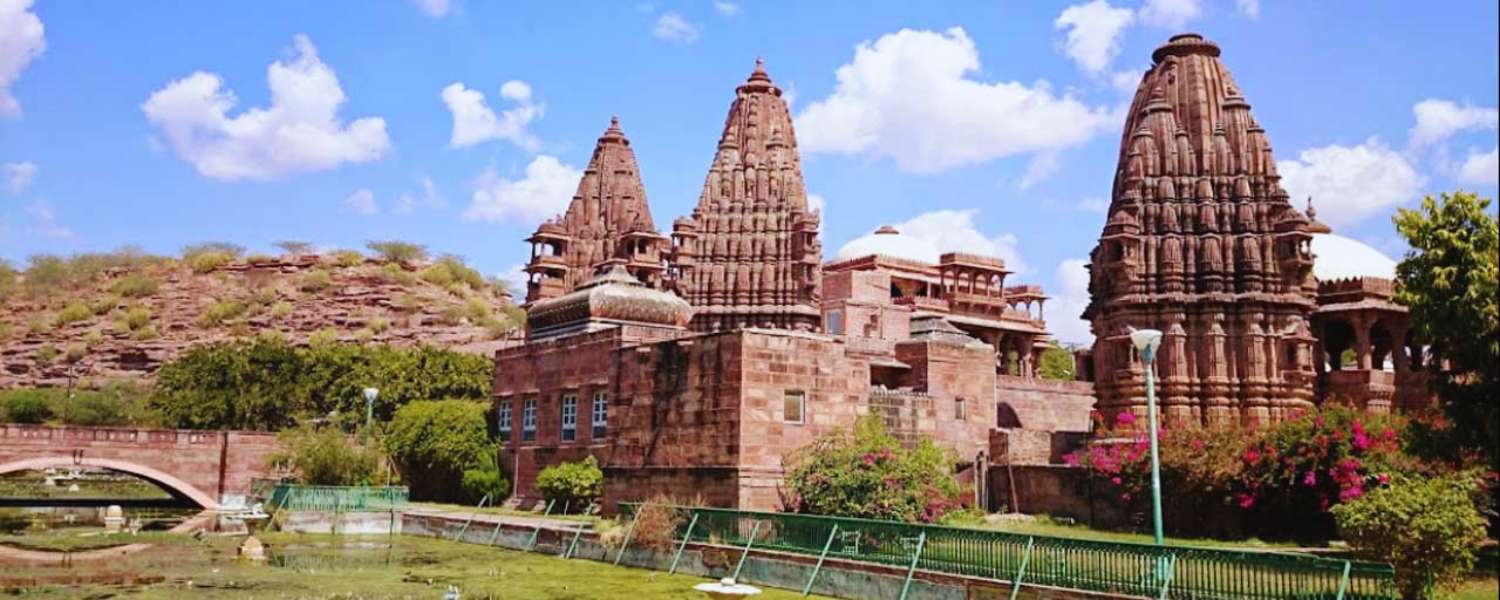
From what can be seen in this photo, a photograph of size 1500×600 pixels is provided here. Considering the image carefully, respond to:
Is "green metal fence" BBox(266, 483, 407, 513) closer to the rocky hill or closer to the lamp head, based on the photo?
the lamp head

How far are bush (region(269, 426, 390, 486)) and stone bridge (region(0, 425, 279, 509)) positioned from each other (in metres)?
4.75

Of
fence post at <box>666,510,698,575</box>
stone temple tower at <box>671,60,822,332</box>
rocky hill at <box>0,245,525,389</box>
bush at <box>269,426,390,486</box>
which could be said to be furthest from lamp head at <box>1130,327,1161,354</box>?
rocky hill at <box>0,245,525,389</box>

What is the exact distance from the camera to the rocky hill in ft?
247

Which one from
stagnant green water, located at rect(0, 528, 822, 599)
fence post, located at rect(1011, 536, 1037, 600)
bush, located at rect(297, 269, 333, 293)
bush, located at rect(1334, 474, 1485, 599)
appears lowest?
stagnant green water, located at rect(0, 528, 822, 599)

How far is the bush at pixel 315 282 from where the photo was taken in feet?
283

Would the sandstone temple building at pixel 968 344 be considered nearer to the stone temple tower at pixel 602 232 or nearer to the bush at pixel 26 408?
the stone temple tower at pixel 602 232

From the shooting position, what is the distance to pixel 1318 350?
112 feet

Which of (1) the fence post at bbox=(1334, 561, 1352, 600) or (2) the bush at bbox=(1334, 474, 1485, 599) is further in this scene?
(2) the bush at bbox=(1334, 474, 1485, 599)

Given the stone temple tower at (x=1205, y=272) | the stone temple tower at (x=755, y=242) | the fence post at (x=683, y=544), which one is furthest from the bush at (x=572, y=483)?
the stone temple tower at (x=1205, y=272)

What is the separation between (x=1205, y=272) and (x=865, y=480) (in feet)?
53.7

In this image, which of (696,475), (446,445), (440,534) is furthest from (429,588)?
(446,445)

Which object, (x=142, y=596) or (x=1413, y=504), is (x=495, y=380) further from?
(x=1413, y=504)

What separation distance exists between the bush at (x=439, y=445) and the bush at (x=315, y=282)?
54.1 meters

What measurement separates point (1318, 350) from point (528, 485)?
2283 cm
